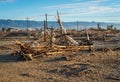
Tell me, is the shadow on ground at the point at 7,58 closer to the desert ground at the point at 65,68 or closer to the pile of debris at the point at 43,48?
the desert ground at the point at 65,68

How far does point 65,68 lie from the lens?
17.8m

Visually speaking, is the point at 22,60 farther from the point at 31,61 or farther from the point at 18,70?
the point at 18,70

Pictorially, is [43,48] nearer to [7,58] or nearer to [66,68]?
[7,58]

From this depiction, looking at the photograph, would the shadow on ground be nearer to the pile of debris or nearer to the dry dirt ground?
the dry dirt ground

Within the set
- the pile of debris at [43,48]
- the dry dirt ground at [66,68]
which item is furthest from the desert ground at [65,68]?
the pile of debris at [43,48]

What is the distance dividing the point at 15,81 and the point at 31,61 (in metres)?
5.67

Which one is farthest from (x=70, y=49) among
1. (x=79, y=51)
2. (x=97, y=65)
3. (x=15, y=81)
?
(x=15, y=81)

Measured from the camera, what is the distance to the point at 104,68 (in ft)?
57.1

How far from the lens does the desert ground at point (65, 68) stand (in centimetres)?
1549

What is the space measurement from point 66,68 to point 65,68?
7cm

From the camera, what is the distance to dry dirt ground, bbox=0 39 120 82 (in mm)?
15491

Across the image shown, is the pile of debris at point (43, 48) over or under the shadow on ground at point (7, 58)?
over

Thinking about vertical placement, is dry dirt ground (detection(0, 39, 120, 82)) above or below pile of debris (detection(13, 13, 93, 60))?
below

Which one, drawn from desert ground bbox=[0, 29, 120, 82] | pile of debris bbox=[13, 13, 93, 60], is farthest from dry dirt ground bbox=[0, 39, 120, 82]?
pile of debris bbox=[13, 13, 93, 60]
